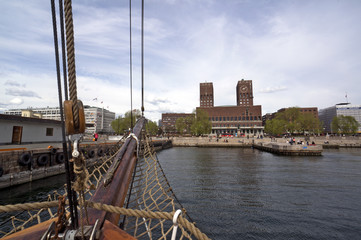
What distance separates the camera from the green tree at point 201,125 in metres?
65.7

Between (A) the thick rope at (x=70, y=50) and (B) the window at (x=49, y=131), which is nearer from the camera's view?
(A) the thick rope at (x=70, y=50)

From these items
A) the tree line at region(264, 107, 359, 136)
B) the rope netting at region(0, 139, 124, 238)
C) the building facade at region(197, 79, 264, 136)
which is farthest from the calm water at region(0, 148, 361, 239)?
the building facade at region(197, 79, 264, 136)

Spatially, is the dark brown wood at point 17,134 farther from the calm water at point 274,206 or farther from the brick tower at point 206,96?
the brick tower at point 206,96

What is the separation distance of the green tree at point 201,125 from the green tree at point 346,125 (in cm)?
5248

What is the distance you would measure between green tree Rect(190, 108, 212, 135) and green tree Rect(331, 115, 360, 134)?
52483mm

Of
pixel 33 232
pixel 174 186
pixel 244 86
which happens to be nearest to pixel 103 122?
pixel 244 86

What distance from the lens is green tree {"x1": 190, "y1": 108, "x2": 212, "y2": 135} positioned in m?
65.7

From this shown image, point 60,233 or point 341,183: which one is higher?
point 60,233

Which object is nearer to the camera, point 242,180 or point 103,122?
point 242,180

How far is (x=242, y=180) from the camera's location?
44.0ft

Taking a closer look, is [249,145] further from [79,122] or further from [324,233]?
[79,122]

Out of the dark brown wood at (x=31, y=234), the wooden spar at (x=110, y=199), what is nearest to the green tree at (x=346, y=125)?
the wooden spar at (x=110, y=199)

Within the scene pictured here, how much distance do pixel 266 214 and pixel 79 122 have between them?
8978 millimetres

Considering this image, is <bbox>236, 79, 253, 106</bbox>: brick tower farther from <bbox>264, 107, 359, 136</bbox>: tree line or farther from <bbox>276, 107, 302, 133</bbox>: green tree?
<bbox>264, 107, 359, 136</bbox>: tree line
